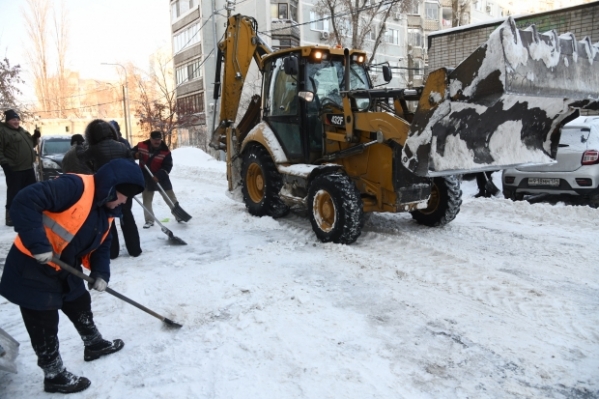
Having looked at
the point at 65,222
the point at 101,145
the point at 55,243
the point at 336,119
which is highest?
the point at 336,119

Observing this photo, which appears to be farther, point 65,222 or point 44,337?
point 44,337

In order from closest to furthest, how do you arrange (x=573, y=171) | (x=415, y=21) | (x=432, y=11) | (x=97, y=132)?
1. (x=97, y=132)
2. (x=573, y=171)
3. (x=415, y=21)
4. (x=432, y=11)

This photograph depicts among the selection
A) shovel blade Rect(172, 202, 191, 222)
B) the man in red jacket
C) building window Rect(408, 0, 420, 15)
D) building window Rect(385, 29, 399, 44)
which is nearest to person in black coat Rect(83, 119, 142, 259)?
the man in red jacket

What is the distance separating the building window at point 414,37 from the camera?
38594 millimetres

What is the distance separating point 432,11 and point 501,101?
39.9m

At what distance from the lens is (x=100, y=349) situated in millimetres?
3182

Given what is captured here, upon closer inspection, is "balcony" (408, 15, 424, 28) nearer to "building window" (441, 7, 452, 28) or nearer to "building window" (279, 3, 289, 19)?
"building window" (441, 7, 452, 28)

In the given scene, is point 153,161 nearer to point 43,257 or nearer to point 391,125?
point 391,125

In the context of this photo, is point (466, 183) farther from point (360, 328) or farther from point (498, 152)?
point (360, 328)

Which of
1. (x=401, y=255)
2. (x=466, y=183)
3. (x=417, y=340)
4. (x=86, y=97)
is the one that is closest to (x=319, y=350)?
(x=417, y=340)

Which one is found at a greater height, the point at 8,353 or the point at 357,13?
the point at 357,13

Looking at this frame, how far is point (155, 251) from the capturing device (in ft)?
18.7

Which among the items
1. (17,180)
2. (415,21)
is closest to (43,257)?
(17,180)

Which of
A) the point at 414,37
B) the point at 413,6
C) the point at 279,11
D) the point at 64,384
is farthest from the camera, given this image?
the point at 414,37
